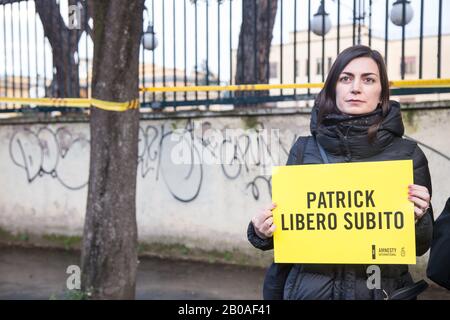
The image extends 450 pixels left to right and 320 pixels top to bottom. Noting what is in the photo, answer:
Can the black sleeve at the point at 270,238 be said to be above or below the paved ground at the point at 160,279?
above

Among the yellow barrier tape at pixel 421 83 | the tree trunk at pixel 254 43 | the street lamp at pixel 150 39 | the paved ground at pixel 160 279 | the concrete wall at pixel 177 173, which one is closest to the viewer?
the yellow barrier tape at pixel 421 83

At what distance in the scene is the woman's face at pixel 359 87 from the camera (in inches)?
77.0

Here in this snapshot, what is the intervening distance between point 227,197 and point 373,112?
4131 millimetres

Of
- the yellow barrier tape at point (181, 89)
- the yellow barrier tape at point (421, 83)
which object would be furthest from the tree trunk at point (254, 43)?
the yellow barrier tape at point (421, 83)

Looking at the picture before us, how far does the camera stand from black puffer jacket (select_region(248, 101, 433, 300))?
1909 millimetres

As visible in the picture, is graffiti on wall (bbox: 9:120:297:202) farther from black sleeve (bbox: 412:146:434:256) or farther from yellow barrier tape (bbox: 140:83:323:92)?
black sleeve (bbox: 412:146:434:256)

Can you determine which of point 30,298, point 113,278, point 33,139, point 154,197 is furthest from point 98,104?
point 33,139

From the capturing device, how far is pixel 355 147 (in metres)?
1.94

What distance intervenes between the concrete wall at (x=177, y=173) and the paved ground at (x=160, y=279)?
35 cm

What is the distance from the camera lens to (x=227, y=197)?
600 centimetres

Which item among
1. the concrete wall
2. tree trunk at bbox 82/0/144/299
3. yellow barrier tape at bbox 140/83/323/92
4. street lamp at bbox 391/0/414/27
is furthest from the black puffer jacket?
street lamp at bbox 391/0/414/27

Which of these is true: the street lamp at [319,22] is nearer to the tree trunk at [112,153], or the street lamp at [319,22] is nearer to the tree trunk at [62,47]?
the tree trunk at [112,153]

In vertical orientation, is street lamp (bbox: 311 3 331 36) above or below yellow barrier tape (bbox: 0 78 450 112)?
above

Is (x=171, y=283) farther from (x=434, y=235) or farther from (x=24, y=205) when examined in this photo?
(x=434, y=235)
